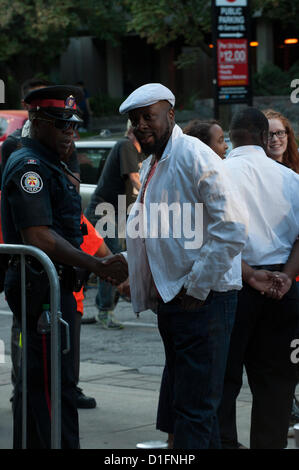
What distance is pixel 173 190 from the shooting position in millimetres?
4141

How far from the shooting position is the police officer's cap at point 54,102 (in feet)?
14.7

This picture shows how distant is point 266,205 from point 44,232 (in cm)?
115

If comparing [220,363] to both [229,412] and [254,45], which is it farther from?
[254,45]

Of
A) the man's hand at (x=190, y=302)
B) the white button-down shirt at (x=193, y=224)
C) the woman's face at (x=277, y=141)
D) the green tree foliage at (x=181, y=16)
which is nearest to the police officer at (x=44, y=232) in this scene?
the white button-down shirt at (x=193, y=224)

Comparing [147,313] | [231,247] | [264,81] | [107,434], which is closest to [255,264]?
[231,247]

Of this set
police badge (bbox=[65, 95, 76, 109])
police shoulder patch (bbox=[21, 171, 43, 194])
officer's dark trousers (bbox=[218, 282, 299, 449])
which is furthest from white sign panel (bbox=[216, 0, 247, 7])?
police shoulder patch (bbox=[21, 171, 43, 194])

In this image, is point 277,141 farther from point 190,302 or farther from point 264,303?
point 190,302

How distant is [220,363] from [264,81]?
25.7 m

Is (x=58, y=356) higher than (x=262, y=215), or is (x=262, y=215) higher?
(x=262, y=215)

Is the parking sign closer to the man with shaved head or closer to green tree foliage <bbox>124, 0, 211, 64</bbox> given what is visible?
the man with shaved head

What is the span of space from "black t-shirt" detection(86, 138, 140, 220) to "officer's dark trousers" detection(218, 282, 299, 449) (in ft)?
14.3

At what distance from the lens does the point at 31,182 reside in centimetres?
428

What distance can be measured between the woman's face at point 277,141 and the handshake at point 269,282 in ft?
4.50
